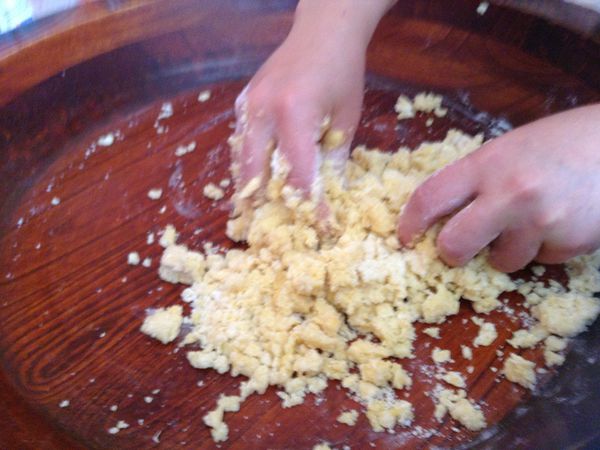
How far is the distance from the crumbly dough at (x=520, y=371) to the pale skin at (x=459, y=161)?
0.11 m

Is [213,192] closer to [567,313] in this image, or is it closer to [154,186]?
[154,186]

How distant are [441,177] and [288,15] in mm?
486

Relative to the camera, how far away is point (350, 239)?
2.23ft

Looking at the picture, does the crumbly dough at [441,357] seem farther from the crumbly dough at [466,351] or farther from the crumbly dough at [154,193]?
the crumbly dough at [154,193]

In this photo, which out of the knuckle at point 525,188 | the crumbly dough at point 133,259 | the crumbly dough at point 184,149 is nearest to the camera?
the knuckle at point 525,188

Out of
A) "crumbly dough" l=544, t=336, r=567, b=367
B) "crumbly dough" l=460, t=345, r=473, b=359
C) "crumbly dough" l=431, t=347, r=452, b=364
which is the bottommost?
"crumbly dough" l=544, t=336, r=567, b=367

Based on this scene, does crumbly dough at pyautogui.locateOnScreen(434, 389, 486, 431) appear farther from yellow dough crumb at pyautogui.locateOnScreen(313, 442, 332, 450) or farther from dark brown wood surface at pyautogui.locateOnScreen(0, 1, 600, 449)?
yellow dough crumb at pyautogui.locateOnScreen(313, 442, 332, 450)

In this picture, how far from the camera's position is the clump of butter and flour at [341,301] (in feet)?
2.05

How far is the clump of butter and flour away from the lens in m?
0.62

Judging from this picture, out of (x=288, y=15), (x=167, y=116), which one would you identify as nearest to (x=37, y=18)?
(x=167, y=116)

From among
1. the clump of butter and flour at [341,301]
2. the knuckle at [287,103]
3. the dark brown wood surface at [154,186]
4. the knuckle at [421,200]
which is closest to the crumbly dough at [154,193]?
the dark brown wood surface at [154,186]

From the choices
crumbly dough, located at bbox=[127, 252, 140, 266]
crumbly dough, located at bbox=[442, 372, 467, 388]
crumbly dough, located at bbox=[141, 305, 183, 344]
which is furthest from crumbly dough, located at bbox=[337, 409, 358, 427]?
crumbly dough, located at bbox=[127, 252, 140, 266]

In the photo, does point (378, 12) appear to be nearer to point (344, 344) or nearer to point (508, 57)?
point (508, 57)

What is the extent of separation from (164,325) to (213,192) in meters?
0.22
